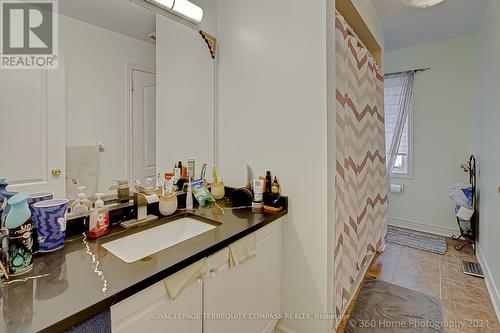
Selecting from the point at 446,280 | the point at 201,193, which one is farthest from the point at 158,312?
the point at 446,280

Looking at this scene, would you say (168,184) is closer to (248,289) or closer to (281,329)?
(248,289)

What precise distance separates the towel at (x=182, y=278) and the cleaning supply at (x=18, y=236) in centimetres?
46

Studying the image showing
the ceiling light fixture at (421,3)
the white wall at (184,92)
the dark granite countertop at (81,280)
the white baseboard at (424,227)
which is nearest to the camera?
the dark granite countertop at (81,280)

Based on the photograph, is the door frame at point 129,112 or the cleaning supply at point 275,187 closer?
the door frame at point 129,112

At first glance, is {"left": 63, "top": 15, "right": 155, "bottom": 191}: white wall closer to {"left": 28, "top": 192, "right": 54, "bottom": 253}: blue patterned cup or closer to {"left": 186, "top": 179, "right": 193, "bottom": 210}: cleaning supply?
{"left": 28, "top": 192, "right": 54, "bottom": 253}: blue patterned cup

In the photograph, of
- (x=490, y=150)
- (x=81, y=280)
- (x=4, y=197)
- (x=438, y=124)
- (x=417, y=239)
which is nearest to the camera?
(x=81, y=280)

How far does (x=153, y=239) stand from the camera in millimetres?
1271

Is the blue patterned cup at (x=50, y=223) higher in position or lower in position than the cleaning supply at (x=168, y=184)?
lower

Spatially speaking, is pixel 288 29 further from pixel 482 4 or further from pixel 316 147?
pixel 482 4

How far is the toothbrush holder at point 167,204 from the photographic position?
1.42 metres

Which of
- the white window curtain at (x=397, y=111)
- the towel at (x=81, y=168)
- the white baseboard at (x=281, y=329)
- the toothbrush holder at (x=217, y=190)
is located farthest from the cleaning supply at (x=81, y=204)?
the white window curtain at (x=397, y=111)

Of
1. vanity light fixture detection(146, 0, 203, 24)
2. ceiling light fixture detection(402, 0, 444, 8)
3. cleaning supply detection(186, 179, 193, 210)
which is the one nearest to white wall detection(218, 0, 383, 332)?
vanity light fixture detection(146, 0, 203, 24)

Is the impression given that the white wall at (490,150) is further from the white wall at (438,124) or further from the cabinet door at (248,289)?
the cabinet door at (248,289)

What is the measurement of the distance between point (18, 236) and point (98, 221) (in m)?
0.31
